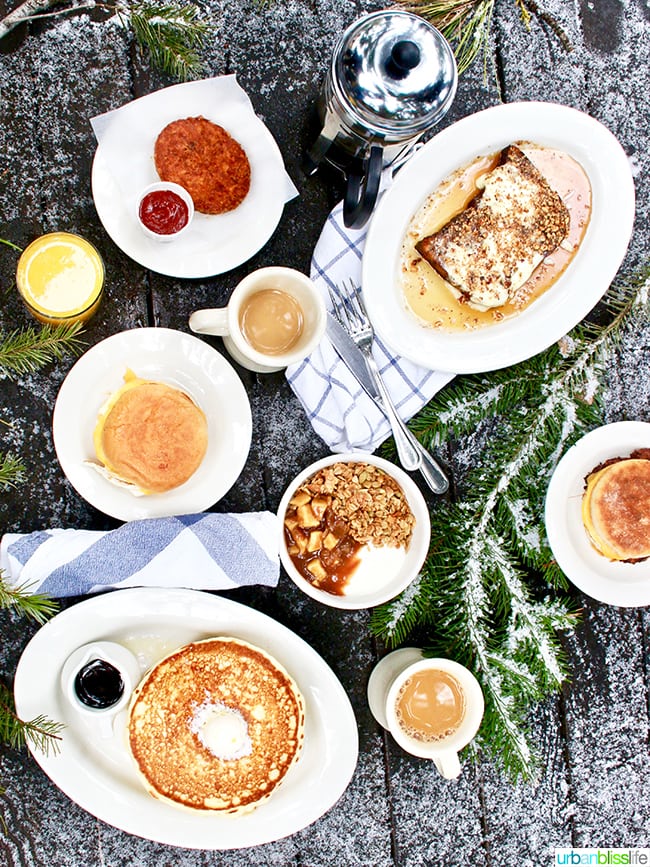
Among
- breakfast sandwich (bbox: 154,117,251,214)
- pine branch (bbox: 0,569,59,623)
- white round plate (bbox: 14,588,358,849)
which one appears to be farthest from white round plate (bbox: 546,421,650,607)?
pine branch (bbox: 0,569,59,623)

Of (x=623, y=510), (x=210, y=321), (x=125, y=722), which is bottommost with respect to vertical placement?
(x=125, y=722)

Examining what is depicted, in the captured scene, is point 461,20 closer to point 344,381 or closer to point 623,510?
point 344,381

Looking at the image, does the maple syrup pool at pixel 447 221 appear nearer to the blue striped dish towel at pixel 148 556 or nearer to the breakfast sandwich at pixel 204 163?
the breakfast sandwich at pixel 204 163

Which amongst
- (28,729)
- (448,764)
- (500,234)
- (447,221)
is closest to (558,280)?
(500,234)

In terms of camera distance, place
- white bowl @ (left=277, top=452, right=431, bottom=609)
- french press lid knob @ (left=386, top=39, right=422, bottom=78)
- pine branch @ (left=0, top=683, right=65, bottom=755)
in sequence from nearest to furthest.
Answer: french press lid knob @ (left=386, top=39, right=422, bottom=78)
pine branch @ (left=0, top=683, right=65, bottom=755)
white bowl @ (left=277, top=452, right=431, bottom=609)

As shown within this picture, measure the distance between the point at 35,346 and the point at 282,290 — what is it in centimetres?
54

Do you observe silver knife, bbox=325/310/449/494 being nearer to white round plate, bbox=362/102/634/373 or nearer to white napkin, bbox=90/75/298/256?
white round plate, bbox=362/102/634/373

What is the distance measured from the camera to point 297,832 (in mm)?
1846

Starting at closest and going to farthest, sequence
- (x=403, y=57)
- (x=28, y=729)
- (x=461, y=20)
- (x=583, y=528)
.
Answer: (x=403, y=57) → (x=28, y=729) → (x=461, y=20) → (x=583, y=528)

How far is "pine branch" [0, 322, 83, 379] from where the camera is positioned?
165 cm

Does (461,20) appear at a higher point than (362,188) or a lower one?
Result: higher

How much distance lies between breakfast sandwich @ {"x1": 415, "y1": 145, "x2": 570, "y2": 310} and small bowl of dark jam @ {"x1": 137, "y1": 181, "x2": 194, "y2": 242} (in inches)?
20.6

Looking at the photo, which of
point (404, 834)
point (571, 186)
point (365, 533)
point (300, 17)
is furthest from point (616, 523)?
point (300, 17)

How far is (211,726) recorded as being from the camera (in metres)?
1.67
